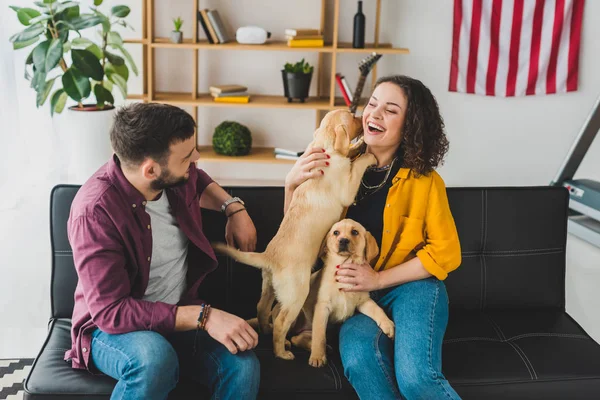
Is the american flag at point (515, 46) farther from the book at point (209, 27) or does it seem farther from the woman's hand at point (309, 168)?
the woman's hand at point (309, 168)

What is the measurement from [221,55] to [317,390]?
325 centimetres

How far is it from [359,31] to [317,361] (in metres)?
2.87

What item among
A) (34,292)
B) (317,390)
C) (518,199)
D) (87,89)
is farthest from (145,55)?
(317,390)

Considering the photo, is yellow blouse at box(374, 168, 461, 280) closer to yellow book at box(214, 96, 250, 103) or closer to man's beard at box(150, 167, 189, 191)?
man's beard at box(150, 167, 189, 191)

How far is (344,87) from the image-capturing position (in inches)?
172

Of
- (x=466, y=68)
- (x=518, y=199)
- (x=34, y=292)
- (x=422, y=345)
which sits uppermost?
(x=466, y=68)

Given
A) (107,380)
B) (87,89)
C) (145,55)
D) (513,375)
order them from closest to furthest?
(107,380)
(513,375)
(87,89)
(145,55)

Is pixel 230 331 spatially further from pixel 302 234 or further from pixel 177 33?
pixel 177 33

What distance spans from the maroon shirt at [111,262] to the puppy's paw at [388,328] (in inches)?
22.3

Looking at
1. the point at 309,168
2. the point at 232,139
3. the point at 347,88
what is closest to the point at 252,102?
the point at 232,139

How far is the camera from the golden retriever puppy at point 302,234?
6.38 feet

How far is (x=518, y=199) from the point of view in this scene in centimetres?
227

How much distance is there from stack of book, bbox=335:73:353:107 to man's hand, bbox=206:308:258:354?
2.83 metres

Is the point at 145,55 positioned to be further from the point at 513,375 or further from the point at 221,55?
the point at 513,375
